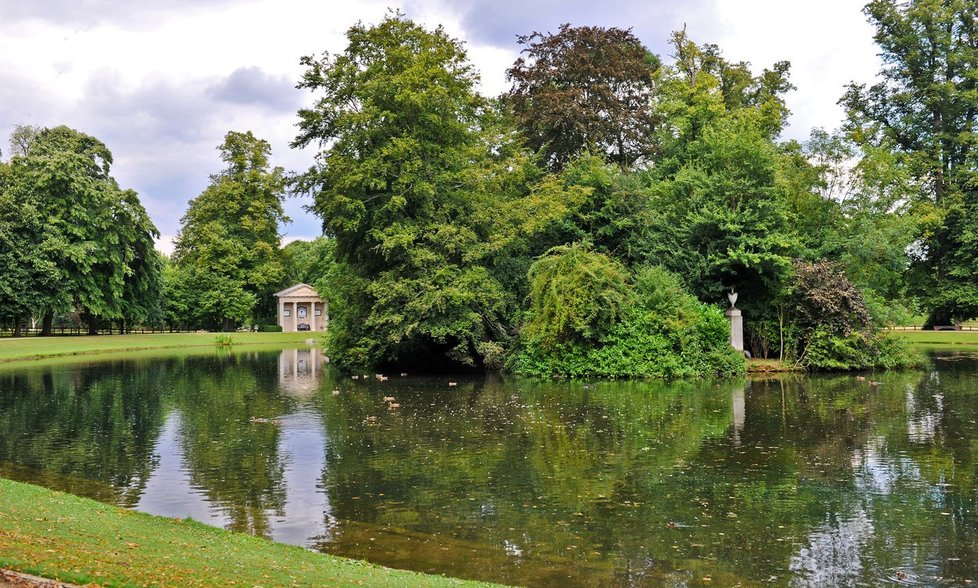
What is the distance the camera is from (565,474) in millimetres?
12797

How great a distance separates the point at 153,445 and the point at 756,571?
12993 mm

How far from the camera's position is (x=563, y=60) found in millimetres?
43281

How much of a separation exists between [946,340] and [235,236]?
61.2 metres

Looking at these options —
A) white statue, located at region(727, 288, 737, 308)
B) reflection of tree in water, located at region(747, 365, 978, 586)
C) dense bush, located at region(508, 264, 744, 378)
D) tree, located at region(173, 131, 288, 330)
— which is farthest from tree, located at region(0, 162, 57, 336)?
reflection of tree in water, located at region(747, 365, 978, 586)

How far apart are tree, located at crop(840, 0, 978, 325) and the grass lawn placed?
198 cm

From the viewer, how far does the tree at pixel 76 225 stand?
170ft

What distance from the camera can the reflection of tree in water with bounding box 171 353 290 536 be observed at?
1123 cm

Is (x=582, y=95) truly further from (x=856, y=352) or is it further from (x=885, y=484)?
(x=885, y=484)

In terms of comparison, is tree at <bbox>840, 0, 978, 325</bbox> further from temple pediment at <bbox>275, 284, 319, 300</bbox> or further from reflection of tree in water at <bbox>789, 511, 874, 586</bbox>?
temple pediment at <bbox>275, 284, 319, 300</bbox>

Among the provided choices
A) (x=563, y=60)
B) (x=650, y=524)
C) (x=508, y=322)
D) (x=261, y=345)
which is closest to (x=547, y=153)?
(x=563, y=60)

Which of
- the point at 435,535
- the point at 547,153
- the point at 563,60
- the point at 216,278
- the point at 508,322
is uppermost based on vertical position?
the point at 563,60

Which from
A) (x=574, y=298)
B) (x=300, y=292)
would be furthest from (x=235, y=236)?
(x=574, y=298)

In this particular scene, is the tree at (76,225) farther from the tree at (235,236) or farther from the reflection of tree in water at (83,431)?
the reflection of tree in water at (83,431)

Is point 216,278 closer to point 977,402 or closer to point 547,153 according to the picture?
point 547,153
